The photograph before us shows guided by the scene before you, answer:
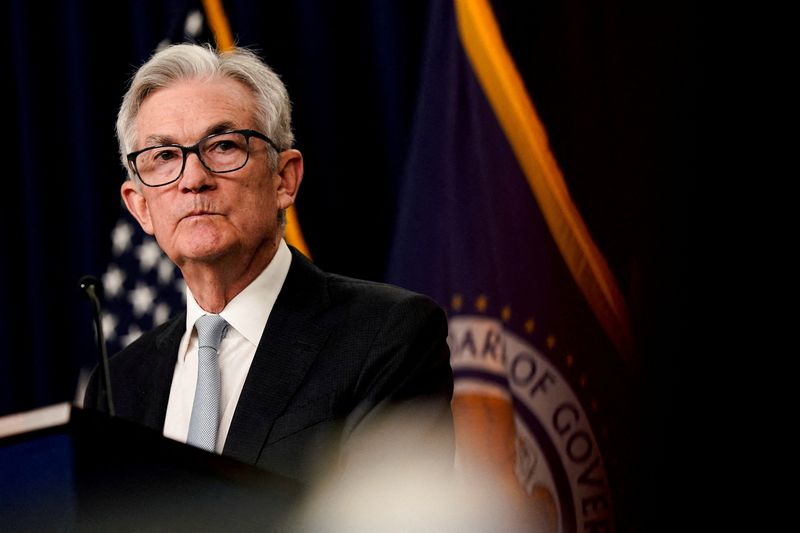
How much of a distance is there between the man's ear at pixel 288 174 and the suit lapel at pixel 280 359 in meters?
0.12

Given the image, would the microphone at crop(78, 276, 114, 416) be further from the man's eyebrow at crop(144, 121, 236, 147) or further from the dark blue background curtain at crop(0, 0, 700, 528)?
the dark blue background curtain at crop(0, 0, 700, 528)

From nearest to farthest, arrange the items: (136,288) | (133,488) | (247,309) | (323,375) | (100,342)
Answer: (133,488), (100,342), (323,375), (247,309), (136,288)

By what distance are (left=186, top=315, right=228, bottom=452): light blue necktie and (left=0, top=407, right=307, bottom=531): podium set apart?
21.1 inches

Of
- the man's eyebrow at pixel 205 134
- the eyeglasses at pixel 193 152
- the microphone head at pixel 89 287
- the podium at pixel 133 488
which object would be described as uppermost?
the man's eyebrow at pixel 205 134

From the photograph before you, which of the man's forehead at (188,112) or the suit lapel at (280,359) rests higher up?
the man's forehead at (188,112)

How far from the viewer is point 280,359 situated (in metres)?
1.50

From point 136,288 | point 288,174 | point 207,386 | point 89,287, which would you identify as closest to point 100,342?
point 89,287

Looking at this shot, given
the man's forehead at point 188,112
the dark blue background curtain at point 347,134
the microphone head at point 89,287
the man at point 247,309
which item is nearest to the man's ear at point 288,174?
the man at point 247,309

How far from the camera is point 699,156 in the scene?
2.03 meters

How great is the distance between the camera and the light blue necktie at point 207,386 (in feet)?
4.86

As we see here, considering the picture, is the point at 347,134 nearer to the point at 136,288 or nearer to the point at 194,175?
the point at 136,288

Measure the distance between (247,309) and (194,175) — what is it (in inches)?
9.3

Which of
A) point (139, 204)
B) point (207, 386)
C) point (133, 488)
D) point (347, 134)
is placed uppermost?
point (347, 134)

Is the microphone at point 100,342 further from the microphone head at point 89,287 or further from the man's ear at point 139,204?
the man's ear at point 139,204
